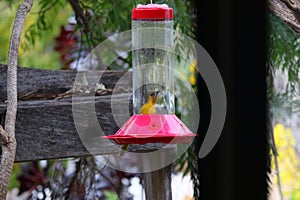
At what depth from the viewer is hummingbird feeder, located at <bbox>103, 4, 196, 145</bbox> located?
1.20 metres

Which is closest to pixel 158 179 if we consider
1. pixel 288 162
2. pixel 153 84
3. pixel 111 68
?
pixel 153 84

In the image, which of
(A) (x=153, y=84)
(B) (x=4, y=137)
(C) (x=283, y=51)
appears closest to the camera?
(B) (x=4, y=137)

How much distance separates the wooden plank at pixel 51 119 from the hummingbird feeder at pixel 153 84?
0.06m

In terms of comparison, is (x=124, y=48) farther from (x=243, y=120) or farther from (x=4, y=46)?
(x=243, y=120)

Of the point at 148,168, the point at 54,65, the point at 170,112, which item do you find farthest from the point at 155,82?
the point at 54,65

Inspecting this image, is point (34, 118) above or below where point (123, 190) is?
above

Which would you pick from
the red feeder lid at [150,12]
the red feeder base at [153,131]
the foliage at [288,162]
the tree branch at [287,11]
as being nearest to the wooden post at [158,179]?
the red feeder base at [153,131]

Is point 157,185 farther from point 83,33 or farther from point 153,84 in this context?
point 83,33

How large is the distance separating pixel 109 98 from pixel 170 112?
14 centimetres

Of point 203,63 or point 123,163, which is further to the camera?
point 123,163

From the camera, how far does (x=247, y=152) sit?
0.57m

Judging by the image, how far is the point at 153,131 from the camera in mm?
1218

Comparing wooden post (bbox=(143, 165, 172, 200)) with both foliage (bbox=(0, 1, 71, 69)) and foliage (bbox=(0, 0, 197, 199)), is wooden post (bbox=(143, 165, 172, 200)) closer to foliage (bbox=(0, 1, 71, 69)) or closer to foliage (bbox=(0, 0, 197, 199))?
foliage (bbox=(0, 0, 197, 199))

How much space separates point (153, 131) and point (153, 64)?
294 mm
